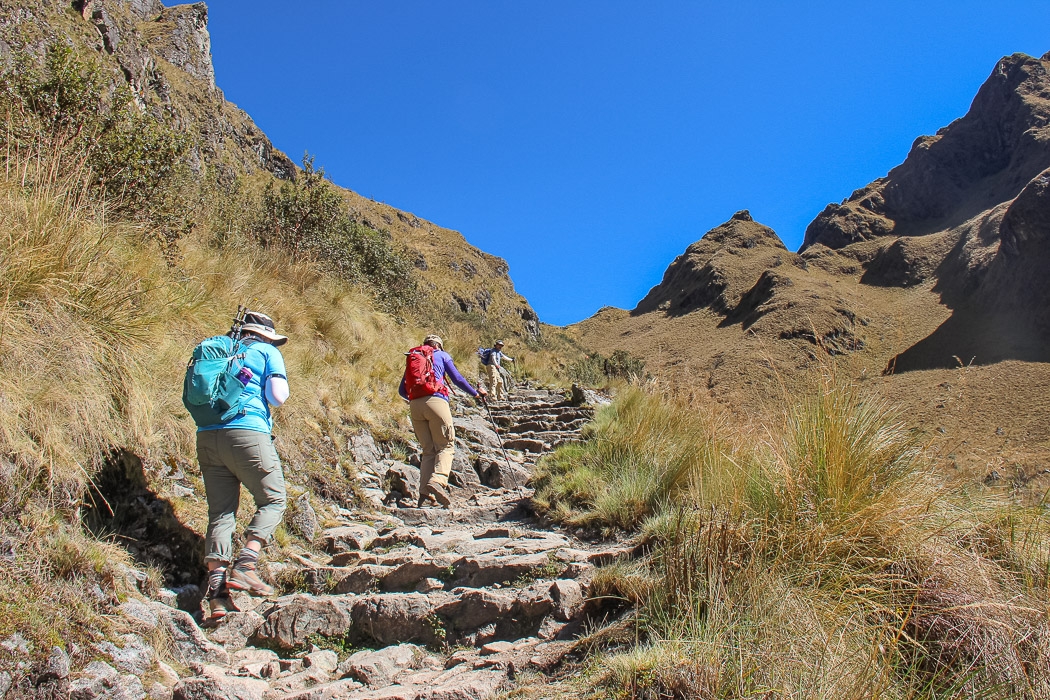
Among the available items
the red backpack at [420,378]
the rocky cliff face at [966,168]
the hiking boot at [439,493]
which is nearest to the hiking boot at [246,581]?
the hiking boot at [439,493]

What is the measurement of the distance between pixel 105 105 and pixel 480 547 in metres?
7.91

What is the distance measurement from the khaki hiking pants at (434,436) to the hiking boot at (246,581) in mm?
3045

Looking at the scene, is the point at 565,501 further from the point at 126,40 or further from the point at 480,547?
the point at 126,40

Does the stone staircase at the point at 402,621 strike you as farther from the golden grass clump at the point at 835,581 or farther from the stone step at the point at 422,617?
the golden grass clump at the point at 835,581

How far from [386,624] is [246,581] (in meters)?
0.96

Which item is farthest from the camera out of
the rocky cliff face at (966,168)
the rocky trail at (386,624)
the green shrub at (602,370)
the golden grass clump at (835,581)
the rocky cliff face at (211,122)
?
the rocky cliff face at (966,168)

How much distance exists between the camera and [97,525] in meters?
3.61

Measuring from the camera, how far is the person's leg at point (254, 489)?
3.86 meters

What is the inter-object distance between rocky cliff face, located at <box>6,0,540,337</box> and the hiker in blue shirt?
20973 mm

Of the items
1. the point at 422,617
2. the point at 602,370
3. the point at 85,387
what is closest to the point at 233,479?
the point at 85,387

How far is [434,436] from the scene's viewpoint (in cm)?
705

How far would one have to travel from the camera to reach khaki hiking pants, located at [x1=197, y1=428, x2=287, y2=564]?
3.86m

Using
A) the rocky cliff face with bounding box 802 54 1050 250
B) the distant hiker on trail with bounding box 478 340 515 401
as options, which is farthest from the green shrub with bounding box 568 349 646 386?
the rocky cliff face with bounding box 802 54 1050 250

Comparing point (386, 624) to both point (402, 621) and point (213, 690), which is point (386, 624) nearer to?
point (402, 621)
